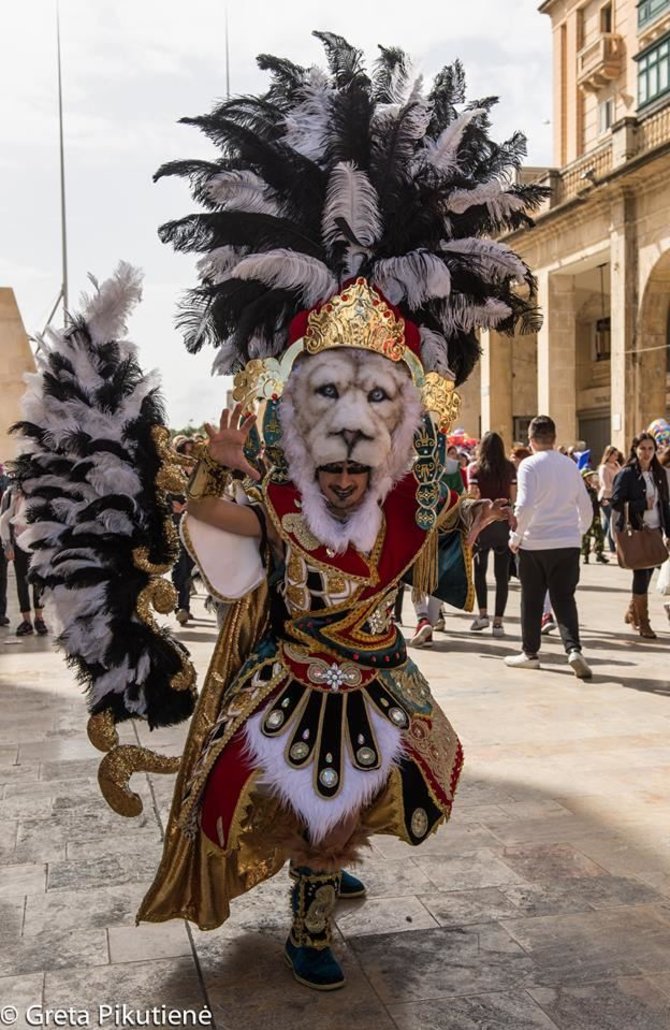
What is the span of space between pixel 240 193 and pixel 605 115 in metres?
29.6

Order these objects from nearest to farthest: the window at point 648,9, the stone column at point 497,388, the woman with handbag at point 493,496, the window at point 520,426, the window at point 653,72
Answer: the woman with handbag at point 493,496 → the window at point 653,72 → the window at point 648,9 → the stone column at point 497,388 → the window at point 520,426

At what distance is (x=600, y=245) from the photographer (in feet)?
77.4

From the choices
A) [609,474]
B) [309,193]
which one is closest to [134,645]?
[309,193]

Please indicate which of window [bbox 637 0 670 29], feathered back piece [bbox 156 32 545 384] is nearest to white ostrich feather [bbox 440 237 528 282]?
feathered back piece [bbox 156 32 545 384]

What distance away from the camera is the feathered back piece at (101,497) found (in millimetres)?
3131

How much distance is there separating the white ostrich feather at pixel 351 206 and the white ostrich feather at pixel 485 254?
288mm

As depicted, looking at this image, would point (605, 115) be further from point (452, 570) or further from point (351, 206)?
point (452, 570)

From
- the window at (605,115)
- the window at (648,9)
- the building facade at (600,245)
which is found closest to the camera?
the building facade at (600,245)

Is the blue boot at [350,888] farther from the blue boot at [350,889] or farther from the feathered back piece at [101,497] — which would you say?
the feathered back piece at [101,497]

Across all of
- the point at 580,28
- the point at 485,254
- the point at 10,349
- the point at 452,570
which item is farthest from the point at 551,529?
the point at 580,28

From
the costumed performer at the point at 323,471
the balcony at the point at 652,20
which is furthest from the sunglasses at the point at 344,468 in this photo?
the balcony at the point at 652,20

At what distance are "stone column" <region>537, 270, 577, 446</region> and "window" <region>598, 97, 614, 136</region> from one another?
6.75m

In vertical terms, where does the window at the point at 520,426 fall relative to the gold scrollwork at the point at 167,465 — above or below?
above

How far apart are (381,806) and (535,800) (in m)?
1.93
